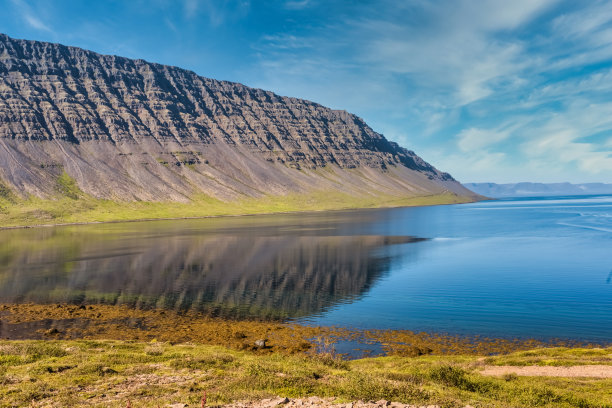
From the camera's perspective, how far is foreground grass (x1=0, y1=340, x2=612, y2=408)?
64.8 ft

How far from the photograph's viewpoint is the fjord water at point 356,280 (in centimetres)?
4609

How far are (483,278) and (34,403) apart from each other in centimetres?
6297

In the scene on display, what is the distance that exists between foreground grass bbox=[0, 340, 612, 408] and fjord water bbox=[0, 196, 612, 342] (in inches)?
617

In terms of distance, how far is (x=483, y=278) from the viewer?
65.7 m

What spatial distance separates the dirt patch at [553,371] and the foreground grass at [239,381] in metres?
1.37

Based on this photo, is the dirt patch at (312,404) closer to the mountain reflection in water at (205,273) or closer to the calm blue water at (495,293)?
the calm blue water at (495,293)

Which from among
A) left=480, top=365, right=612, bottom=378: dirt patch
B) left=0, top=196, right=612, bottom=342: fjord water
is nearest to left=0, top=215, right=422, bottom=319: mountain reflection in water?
left=0, top=196, right=612, bottom=342: fjord water

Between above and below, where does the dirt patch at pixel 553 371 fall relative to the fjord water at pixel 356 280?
below

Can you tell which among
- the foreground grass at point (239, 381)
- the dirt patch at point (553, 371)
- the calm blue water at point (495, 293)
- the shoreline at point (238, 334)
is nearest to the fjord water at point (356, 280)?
the calm blue water at point (495, 293)

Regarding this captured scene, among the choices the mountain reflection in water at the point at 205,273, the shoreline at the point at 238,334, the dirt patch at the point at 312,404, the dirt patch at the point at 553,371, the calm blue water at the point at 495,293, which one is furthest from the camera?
the mountain reflection in water at the point at 205,273

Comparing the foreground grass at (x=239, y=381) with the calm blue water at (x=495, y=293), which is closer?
the foreground grass at (x=239, y=381)

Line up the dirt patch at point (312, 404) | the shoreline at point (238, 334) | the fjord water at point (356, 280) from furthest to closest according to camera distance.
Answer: the fjord water at point (356, 280) → the shoreline at point (238, 334) → the dirt patch at point (312, 404)

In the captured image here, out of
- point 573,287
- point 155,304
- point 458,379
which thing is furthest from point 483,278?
point 155,304

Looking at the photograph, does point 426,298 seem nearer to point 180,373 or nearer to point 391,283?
point 391,283
